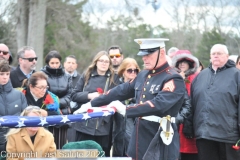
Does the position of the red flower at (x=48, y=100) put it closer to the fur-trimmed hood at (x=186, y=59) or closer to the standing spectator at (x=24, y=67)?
the standing spectator at (x=24, y=67)

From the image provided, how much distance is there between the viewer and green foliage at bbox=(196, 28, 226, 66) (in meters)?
30.0

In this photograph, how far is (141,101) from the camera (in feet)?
18.0

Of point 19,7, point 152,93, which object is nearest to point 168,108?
point 152,93

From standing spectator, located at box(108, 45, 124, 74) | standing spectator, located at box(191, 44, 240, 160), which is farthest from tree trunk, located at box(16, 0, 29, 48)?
standing spectator, located at box(191, 44, 240, 160)

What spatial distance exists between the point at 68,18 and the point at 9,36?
16.6ft

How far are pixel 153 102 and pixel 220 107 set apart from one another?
1791 mm

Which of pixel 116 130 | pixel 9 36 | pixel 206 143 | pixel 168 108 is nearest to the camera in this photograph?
pixel 168 108

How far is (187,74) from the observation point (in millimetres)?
7672

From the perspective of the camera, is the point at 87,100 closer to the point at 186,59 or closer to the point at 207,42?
the point at 186,59

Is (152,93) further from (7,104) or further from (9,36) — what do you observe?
(9,36)

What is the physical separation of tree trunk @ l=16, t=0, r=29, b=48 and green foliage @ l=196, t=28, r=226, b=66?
39.0 ft

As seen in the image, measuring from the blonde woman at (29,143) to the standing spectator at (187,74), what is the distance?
2.46m

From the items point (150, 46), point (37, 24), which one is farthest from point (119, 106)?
point (37, 24)

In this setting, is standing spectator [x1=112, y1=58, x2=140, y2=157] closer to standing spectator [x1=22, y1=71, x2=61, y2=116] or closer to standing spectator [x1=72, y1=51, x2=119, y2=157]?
standing spectator [x1=72, y1=51, x2=119, y2=157]
